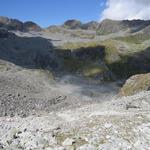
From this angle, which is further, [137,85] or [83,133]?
[137,85]

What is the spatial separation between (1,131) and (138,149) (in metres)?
13.6

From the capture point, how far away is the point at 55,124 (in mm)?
33781

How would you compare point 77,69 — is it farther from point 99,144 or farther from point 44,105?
point 99,144

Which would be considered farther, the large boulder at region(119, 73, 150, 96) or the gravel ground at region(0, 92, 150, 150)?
the large boulder at region(119, 73, 150, 96)

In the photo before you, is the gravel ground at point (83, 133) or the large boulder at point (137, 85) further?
the large boulder at point (137, 85)

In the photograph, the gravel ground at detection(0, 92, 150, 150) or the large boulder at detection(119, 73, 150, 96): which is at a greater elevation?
the large boulder at detection(119, 73, 150, 96)

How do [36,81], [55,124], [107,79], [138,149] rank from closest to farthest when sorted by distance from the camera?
[138,149]
[55,124]
[36,81]
[107,79]

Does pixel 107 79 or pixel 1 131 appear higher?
pixel 107 79

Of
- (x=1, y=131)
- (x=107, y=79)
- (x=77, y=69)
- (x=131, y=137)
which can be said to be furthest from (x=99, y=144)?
(x=77, y=69)

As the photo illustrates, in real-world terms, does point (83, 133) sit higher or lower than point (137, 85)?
lower

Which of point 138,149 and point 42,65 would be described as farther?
point 42,65

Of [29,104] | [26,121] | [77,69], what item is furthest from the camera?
[77,69]

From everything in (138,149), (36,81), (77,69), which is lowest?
(138,149)

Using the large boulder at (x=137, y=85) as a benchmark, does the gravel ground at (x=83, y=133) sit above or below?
below
